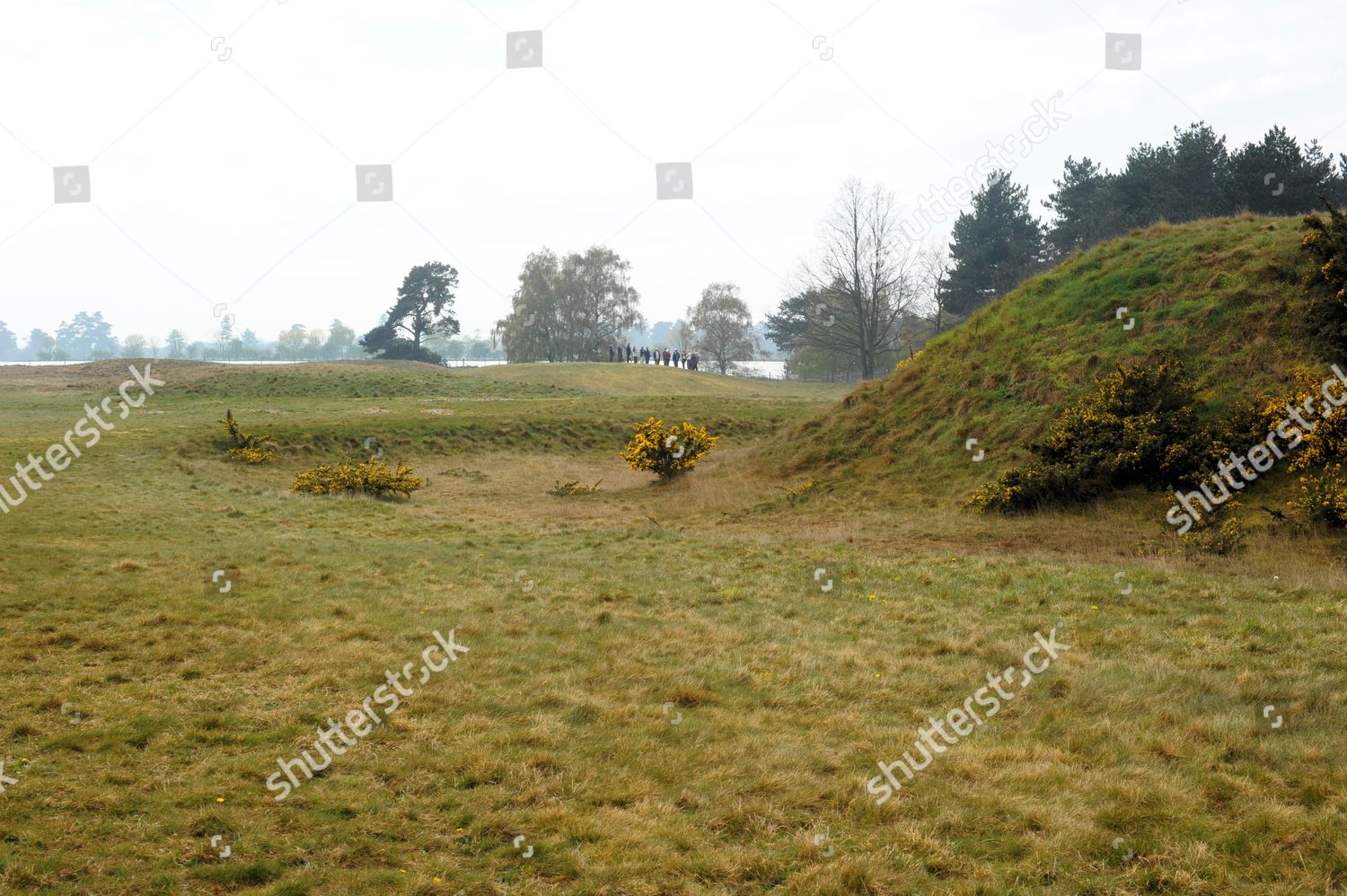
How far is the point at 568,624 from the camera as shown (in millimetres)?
10062

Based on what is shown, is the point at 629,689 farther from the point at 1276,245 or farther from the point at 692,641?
the point at 1276,245

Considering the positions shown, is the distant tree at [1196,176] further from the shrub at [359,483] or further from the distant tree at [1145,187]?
the shrub at [359,483]

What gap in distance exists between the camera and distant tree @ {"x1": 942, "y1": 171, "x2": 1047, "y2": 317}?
61094 millimetres

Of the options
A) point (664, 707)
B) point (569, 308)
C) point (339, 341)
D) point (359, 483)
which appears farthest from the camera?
point (339, 341)

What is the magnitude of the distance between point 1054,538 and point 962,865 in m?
10.2

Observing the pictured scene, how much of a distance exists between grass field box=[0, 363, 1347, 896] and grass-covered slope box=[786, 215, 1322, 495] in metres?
4.10

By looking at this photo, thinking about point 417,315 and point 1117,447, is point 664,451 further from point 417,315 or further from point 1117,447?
point 417,315

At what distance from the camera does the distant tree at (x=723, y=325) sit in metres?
97.0

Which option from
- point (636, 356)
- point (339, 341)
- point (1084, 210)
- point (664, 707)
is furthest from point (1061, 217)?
point (339, 341)

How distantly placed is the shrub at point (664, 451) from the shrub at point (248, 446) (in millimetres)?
10754

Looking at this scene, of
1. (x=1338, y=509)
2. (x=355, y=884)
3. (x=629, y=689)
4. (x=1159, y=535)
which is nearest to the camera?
(x=355, y=884)

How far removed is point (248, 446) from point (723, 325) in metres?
73.3

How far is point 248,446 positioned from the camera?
88.7 ft

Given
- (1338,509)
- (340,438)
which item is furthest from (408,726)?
(340,438)
